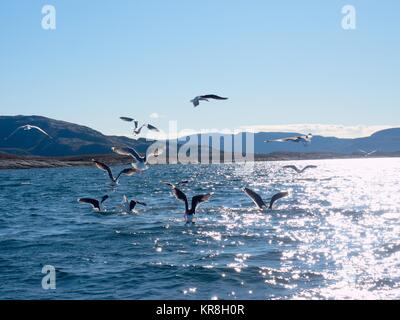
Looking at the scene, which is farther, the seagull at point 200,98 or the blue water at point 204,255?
the seagull at point 200,98

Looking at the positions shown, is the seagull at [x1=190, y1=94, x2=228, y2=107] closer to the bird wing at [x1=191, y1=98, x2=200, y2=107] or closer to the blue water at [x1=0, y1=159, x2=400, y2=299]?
the bird wing at [x1=191, y1=98, x2=200, y2=107]

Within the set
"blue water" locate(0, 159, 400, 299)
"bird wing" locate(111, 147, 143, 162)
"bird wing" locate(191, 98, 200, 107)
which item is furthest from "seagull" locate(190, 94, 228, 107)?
"blue water" locate(0, 159, 400, 299)

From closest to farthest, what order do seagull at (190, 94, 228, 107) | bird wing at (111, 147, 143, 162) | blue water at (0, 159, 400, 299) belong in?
1. blue water at (0, 159, 400, 299)
2. seagull at (190, 94, 228, 107)
3. bird wing at (111, 147, 143, 162)

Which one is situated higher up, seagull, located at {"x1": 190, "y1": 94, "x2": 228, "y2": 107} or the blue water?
seagull, located at {"x1": 190, "y1": 94, "x2": 228, "y2": 107}

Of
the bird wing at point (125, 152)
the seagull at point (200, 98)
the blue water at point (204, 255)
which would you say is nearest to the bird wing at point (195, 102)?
the seagull at point (200, 98)

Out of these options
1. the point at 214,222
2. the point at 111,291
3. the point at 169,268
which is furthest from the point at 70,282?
the point at 214,222

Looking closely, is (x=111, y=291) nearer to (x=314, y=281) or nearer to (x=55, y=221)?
(x=314, y=281)

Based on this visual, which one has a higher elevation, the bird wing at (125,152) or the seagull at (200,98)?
the seagull at (200,98)

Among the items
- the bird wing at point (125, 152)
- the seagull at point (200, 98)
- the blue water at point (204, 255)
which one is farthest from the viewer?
the bird wing at point (125, 152)

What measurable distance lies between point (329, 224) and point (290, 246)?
26.2ft

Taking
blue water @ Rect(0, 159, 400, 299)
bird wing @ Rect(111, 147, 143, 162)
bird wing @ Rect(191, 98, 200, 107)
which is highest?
bird wing @ Rect(191, 98, 200, 107)

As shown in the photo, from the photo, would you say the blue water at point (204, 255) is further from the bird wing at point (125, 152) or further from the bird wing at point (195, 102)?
the bird wing at point (195, 102)

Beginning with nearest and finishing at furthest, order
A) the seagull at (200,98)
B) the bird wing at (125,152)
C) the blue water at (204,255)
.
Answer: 1. the blue water at (204,255)
2. the seagull at (200,98)
3. the bird wing at (125,152)

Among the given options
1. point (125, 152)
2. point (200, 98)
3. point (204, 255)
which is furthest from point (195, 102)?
point (204, 255)
